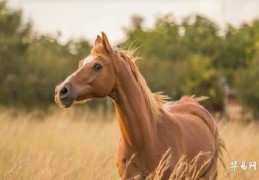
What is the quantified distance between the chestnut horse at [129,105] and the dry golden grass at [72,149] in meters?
0.19

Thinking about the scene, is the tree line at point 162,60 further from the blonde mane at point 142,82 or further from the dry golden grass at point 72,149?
the blonde mane at point 142,82

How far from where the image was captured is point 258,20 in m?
42.3

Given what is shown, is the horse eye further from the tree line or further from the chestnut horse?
the tree line

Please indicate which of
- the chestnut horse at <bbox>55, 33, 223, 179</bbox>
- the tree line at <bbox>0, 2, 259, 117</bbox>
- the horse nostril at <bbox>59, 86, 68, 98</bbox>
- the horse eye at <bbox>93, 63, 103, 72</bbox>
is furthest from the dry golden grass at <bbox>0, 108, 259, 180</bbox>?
the tree line at <bbox>0, 2, 259, 117</bbox>

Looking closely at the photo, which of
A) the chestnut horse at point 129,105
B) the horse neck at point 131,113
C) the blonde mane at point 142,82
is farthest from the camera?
the blonde mane at point 142,82

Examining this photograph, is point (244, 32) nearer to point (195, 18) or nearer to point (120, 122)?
point (195, 18)

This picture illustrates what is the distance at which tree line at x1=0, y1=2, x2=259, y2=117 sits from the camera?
2372 cm

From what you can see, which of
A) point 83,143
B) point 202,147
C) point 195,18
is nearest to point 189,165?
point 202,147

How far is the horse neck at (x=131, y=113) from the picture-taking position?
5520 mm

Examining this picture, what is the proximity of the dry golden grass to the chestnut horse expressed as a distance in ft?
0.61

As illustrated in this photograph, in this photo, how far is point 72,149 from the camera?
10.2 metres

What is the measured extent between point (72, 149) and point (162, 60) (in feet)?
74.7

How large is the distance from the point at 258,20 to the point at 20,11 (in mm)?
21289

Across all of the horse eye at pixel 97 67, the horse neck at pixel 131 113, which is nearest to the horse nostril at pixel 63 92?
the horse eye at pixel 97 67
